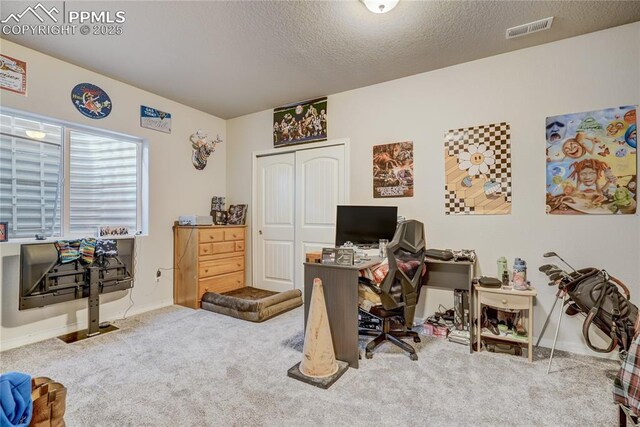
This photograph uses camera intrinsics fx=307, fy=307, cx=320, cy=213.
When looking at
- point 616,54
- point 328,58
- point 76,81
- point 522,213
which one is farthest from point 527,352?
point 76,81

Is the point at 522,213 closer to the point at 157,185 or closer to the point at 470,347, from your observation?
the point at 470,347

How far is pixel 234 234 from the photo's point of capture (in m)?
4.30

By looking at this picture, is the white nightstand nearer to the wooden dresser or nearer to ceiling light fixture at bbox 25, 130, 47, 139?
the wooden dresser

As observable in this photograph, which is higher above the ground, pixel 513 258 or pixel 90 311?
pixel 513 258

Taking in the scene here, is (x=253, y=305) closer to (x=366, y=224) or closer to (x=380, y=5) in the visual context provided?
(x=366, y=224)

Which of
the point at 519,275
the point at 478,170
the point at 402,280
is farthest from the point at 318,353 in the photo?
the point at 478,170

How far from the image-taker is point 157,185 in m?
3.82

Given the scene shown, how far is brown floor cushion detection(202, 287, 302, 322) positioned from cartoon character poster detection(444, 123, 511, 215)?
6.70 feet

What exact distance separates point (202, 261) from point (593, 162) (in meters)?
4.05

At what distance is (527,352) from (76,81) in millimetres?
4828

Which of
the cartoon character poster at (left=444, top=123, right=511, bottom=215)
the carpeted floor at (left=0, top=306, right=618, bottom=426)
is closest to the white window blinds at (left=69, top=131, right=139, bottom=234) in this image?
the carpeted floor at (left=0, top=306, right=618, bottom=426)

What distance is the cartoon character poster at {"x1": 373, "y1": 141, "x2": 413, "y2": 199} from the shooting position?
3.31m

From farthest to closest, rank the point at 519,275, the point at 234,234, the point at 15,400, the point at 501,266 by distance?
the point at 234,234 < the point at 501,266 < the point at 519,275 < the point at 15,400

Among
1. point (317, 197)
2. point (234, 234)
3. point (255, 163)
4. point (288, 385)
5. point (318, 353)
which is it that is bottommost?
point (288, 385)
